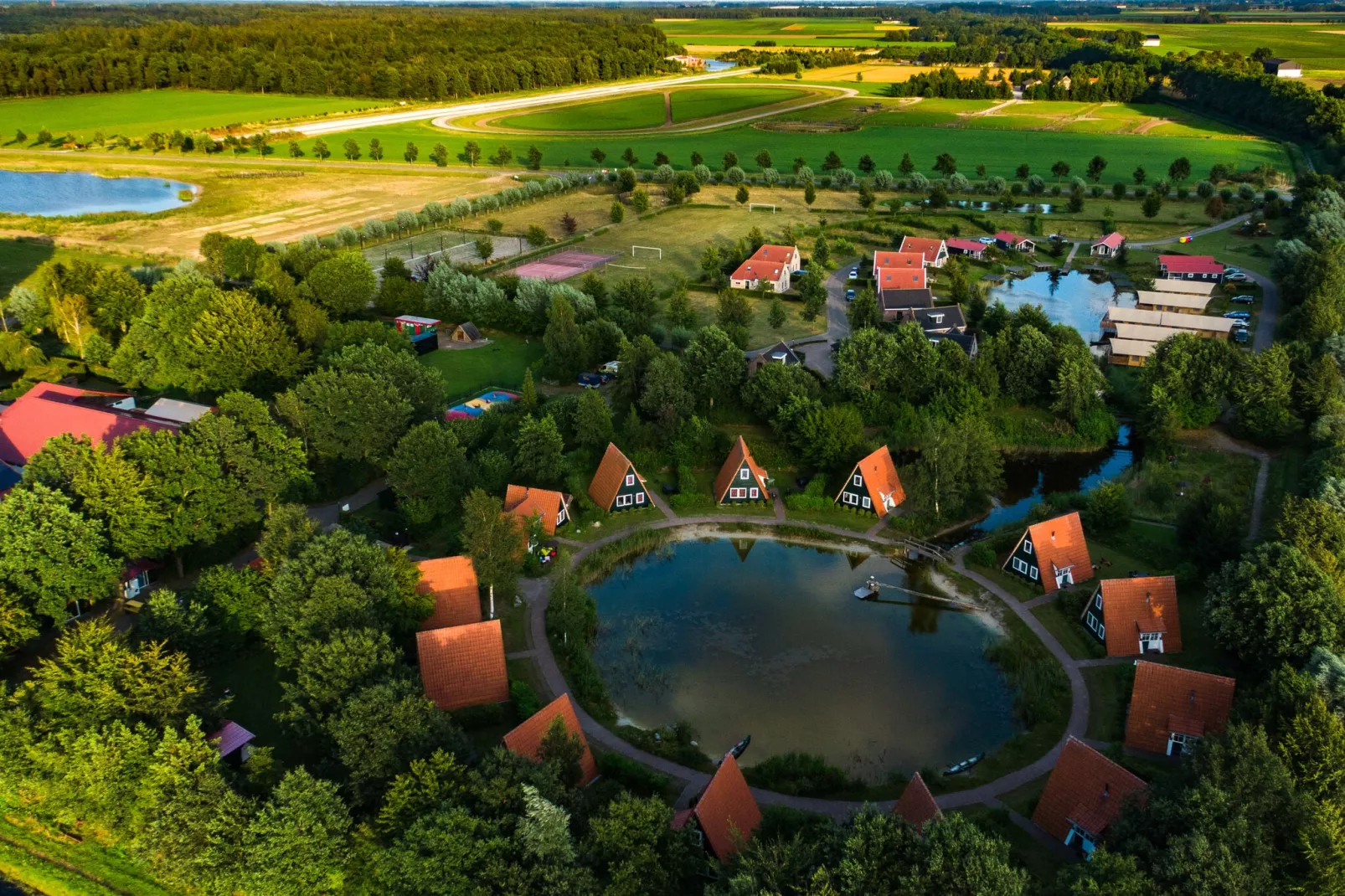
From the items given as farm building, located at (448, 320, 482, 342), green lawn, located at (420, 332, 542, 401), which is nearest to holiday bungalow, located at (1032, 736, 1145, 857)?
green lawn, located at (420, 332, 542, 401)

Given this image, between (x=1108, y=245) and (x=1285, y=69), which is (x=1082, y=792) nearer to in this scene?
(x=1108, y=245)

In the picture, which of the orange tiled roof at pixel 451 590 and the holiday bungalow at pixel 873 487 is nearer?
the orange tiled roof at pixel 451 590

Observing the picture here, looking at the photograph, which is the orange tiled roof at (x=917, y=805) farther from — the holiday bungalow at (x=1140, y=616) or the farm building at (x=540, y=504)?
the farm building at (x=540, y=504)

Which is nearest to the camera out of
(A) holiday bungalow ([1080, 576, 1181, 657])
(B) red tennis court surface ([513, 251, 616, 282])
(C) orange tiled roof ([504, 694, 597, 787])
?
(C) orange tiled roof ([504, 694, 597, 787])

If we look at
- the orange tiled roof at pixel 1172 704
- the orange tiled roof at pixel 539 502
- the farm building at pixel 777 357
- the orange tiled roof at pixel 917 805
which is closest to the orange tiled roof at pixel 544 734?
the orange tiled roof at pixel 917 805

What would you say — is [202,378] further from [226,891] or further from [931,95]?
[931,95]

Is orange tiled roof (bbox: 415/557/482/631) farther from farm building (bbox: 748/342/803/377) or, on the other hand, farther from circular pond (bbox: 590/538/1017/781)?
farm building (bbox: 748/342/803/377)

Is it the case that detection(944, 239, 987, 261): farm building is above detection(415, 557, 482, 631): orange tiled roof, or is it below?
above
